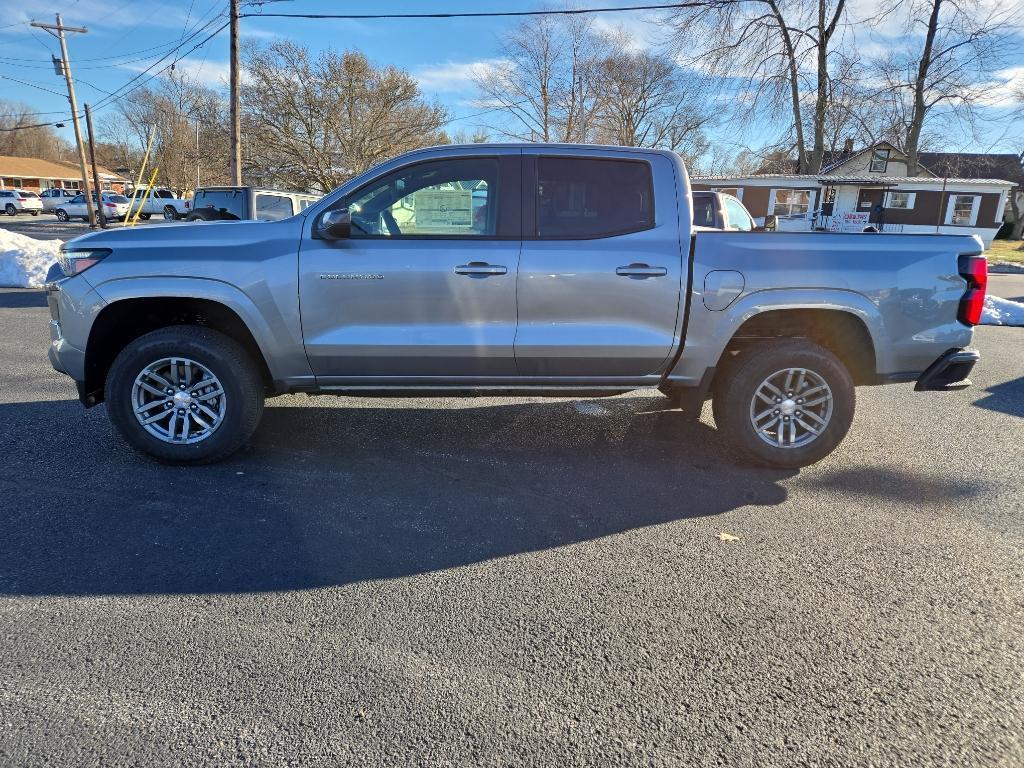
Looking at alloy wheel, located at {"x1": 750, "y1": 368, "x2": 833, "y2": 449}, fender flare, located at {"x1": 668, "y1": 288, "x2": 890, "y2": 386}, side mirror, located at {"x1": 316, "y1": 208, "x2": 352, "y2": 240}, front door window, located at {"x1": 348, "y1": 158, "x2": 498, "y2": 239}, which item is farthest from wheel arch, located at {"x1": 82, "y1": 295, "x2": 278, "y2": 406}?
alloy wheel, located at {"x1": 750, "y1": 368, "x2": 833, "y2": 449}

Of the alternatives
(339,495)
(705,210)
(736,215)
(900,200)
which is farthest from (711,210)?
(900,200)

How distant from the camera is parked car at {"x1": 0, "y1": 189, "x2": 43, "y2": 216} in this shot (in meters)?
47.0

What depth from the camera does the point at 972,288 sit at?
4.14 meters

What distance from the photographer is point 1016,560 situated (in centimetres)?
323

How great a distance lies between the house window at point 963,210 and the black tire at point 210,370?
41.8 m

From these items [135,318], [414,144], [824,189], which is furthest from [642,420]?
[824,189]

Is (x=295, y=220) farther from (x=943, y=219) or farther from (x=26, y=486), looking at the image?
(x=943, y=219)

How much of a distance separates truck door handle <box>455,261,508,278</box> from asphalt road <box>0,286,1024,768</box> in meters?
1.26

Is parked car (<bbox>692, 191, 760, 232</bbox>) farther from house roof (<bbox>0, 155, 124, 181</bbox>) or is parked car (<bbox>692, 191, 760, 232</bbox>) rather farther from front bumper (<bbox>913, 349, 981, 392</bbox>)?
house roof (<bbox>0, 155, 124, 181</bbox>)

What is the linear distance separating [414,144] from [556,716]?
3468cm

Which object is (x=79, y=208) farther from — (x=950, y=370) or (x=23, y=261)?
(x=950, y=370)

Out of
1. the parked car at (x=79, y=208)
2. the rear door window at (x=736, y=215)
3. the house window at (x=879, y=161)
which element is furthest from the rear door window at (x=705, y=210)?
the house window at (x=879, y=161)

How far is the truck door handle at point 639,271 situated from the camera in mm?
3996

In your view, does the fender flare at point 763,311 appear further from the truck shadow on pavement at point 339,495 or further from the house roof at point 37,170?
the house roof at point 37,170
